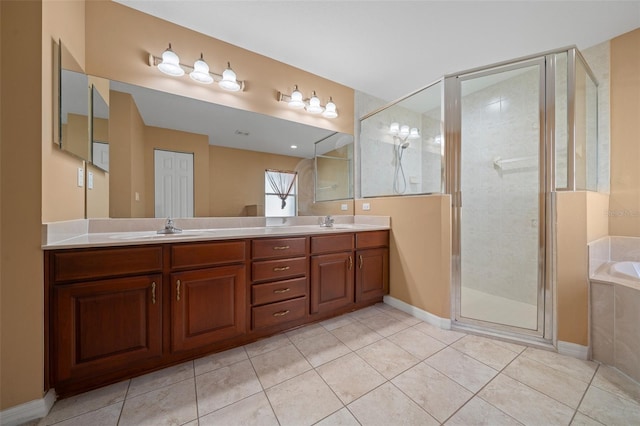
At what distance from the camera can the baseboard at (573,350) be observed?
1518 mm

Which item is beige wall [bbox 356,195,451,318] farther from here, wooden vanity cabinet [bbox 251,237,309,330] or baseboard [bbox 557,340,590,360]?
wooden vanity cabinet [bbox 251,237,309,330]

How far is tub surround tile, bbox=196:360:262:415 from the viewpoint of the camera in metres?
1.19

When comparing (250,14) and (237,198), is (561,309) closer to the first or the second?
(237,198)

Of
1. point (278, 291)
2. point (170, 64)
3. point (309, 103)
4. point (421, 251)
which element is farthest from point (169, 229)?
point (421, 251)

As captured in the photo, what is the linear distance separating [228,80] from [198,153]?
2.29 ft

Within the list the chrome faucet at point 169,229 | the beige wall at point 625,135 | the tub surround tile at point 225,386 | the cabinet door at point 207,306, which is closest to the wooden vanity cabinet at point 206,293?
the cabinet door at point 207,306

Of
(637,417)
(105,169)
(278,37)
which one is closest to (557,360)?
(637,417)

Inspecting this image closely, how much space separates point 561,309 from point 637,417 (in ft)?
2.03

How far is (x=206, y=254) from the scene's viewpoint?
1.50m

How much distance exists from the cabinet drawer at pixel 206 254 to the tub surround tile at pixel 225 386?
0.66m

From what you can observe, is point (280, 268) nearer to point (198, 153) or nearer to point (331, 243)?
point (331, 243)

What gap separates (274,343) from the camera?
5.69 feet
